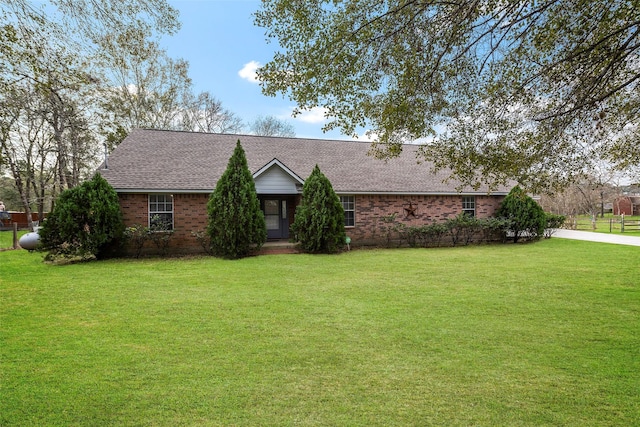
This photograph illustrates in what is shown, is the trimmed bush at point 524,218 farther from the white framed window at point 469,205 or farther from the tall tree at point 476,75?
the tall tree at point 476,75

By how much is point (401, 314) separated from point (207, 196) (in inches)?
401

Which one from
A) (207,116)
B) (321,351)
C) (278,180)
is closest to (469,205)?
(278,180)

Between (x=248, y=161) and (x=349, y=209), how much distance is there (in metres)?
4.94

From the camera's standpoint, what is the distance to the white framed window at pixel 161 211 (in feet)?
44.4

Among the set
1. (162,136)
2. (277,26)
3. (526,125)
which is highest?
(162,136)

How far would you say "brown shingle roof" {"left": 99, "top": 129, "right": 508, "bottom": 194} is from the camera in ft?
46.1

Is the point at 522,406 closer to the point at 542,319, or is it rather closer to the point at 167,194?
the point at 542,319

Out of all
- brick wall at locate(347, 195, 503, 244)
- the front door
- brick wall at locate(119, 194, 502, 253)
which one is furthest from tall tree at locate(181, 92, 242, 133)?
brick wall at locate(347, 195, 503, 244)

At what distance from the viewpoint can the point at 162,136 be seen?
17531 mm

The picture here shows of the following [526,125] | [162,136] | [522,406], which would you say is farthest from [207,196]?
[522,406]

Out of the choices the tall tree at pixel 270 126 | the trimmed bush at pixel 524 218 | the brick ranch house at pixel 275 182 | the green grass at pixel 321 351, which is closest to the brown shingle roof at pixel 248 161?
the brick ranch house at pixel 275 182

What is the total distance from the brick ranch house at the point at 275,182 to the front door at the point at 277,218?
0.05 metres

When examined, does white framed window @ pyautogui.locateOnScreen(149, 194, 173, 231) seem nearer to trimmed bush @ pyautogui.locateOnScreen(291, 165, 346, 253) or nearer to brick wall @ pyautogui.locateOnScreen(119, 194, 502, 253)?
brick wall @ pyautogui.locateOnScreen(119, 194, 502, 253)

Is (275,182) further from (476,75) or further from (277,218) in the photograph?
(476,75)
